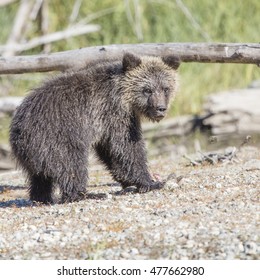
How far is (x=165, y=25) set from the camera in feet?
54.6

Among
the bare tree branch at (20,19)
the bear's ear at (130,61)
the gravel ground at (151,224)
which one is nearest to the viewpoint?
the gravel ground at (151,224)

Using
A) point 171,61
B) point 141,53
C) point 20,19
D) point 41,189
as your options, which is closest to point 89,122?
point 41,189

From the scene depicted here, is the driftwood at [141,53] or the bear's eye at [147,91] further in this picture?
the driftwood at [141,53]

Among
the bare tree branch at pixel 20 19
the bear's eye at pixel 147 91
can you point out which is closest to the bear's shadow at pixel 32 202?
the bear's eye at pixel 147 91

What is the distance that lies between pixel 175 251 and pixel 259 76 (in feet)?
35.1

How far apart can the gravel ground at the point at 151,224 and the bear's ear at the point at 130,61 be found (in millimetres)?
1385

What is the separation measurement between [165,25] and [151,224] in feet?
33.7

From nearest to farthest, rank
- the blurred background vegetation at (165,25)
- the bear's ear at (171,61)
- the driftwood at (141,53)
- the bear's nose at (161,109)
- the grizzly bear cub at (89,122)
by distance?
the grizzly bear cub at (89,122) < the bear's nose at (161,109) < the bear's ear at (171,61) < the driftwood at (141,53) < the blurred background vegetation at (165,25)

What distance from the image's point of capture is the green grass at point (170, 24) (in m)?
16.2

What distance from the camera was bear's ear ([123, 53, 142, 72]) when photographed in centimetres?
876

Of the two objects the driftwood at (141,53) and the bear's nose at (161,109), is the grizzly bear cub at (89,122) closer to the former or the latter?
the bear's nose at (161,109)

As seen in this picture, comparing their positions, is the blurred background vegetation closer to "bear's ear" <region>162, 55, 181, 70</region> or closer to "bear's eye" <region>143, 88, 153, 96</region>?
"bear's ear" <region>162, 55, 181, 70</region>

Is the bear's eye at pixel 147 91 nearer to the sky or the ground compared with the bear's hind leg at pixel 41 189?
nearer to the sky

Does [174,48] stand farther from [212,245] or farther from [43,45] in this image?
[43,45]
